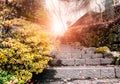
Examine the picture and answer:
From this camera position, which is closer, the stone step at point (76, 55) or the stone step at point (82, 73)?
the stone step at point (82, 73)

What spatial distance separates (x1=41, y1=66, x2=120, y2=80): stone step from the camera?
7.03 meters

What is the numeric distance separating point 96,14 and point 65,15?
2.79 m

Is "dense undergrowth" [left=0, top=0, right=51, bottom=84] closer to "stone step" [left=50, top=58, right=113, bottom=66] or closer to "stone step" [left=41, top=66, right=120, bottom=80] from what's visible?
"stone step" [left=41, top=66, right=120, bottom=80]

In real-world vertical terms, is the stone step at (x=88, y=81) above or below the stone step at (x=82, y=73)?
below

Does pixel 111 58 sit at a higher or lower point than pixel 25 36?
lower

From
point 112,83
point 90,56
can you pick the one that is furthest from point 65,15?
point 112,83

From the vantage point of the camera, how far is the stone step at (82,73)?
7.03 m

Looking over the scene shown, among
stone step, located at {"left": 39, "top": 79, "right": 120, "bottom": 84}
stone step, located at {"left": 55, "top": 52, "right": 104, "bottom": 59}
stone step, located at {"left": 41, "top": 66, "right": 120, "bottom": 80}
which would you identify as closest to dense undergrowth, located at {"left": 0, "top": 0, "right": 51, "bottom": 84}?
stone step, located at {"left": 41, "top": 66, "right": 120, "bottom": 80}

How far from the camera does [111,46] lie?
11734mm

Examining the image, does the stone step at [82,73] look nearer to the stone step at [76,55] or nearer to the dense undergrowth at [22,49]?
the dense undergrowth at [22,49]

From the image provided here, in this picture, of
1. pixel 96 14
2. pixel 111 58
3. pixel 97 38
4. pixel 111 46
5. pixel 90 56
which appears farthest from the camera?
pixel 96 14

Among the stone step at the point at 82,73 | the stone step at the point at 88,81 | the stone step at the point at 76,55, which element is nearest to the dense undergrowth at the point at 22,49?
the stone step at the point at 82,73

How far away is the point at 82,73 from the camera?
7.12 meters

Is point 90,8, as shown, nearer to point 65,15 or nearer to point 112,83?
point 65,15
